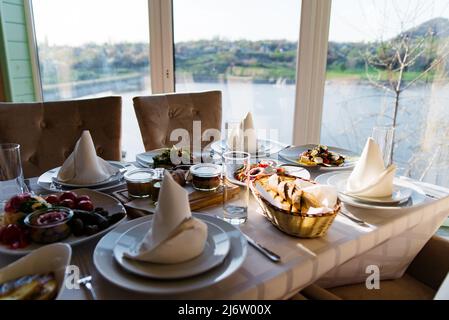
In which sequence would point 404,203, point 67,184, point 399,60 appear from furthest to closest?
1. point 399,60
2. point 67,184
3. point 404,203

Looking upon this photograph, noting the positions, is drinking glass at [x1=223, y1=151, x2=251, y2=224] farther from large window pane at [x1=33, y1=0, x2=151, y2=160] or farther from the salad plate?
large window pane at [x1=33, y1=0, x2=151, y2=160]

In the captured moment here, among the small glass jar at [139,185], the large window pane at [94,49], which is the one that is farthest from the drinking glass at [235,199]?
the large window pane at [94,49]

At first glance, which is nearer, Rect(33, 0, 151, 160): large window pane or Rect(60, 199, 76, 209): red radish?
Rect(60, 199, 76, 209): red radish

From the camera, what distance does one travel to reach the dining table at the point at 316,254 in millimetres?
702

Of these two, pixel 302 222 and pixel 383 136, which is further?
pixel 383 136

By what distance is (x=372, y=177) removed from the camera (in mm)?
1081

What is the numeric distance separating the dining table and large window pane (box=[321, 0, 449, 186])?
1271mm

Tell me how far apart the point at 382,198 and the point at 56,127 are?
4.58 feet

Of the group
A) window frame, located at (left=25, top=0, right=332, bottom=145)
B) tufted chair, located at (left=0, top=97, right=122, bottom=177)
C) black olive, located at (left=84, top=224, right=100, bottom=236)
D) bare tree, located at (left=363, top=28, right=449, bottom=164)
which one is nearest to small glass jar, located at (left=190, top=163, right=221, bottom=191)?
black olive, located at (left=84, top=224, right=100, bottom=236)

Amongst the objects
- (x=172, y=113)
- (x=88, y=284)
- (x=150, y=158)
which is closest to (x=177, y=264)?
A: (x=88, y=284)

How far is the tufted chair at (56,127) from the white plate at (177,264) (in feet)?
3.34

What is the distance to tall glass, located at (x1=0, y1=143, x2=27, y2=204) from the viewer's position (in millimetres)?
1081

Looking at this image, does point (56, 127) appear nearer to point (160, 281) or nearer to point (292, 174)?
point (292, 174)

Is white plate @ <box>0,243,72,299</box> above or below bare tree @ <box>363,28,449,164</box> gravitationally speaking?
A: below
